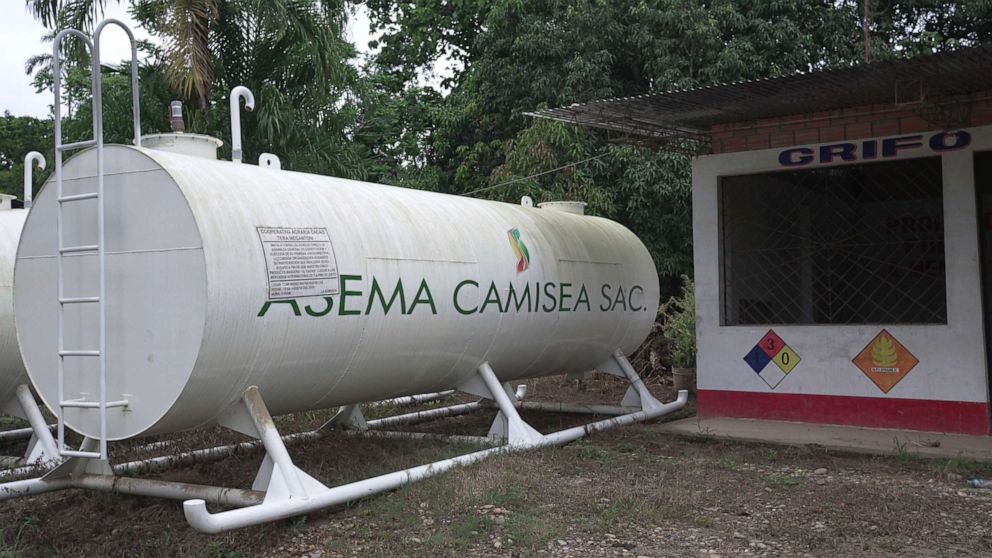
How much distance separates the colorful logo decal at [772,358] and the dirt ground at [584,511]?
1.39 metres

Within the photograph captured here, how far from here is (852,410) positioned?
345 inches

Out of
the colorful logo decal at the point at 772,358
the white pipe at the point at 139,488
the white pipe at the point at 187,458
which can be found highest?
the colorful logo decal at the point at 772,358

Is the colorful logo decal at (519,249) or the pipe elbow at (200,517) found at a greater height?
the colorful logo decal at (519,249)

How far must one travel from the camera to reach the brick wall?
337 inches

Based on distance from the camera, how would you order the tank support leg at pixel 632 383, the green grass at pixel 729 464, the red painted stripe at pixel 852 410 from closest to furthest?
the green grass at pixel 729 464 → the red painted stripe at pixel 852 410 → the tank support leg at pixel 632 383

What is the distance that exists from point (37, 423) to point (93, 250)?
295cm

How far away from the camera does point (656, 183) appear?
1527 centimetres

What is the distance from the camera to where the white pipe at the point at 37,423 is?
7945 millimetres

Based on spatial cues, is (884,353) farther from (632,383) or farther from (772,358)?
(632,383)

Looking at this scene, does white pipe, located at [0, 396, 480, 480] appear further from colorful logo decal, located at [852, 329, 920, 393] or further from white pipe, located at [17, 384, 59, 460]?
colorful logo decal, located at [852, 329, 920, 393]

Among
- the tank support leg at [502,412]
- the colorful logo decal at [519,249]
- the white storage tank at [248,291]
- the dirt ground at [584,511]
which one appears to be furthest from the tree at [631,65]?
the dirt ground at [584,511]

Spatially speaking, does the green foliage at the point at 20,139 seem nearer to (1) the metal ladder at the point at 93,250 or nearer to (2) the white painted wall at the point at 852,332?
(2) the white painted wall at the point at 852,332

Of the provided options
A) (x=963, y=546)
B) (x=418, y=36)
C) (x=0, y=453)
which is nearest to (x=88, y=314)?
(x=0, y=453)

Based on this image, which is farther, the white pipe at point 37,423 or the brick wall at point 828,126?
the brick wall at point 828,126
